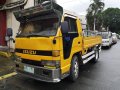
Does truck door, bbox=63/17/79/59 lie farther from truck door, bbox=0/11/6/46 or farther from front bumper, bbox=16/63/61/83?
truck door, bbox=0/11/6/46

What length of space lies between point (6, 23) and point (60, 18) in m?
8.67

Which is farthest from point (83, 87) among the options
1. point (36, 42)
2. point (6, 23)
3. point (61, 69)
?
point (6, 23)

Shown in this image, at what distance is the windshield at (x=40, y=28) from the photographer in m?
6.27

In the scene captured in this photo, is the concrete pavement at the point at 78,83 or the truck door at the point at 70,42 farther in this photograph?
the concrete pavement at the point at 78,83

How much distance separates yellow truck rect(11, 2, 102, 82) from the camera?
5.99 m

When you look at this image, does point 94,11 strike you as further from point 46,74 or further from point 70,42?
point 46,74

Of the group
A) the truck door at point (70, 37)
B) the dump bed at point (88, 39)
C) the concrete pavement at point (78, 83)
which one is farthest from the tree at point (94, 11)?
the truck door at point (70, 37)

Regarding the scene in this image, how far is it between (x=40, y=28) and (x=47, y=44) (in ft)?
2.81

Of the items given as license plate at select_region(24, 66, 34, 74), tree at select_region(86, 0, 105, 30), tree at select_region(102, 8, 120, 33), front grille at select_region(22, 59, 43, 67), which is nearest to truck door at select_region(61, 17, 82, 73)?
front grille at select_region(22, 59, 43, 67)

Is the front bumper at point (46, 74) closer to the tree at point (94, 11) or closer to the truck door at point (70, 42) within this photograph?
the truck door at point (70, 42)

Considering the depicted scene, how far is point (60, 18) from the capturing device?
636 centimetres

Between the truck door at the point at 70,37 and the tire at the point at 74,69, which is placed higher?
the truck door at the point at 70,37

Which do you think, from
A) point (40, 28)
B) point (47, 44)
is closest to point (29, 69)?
point (47, 44)

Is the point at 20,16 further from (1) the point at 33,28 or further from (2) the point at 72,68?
(2) the point at 72,68
